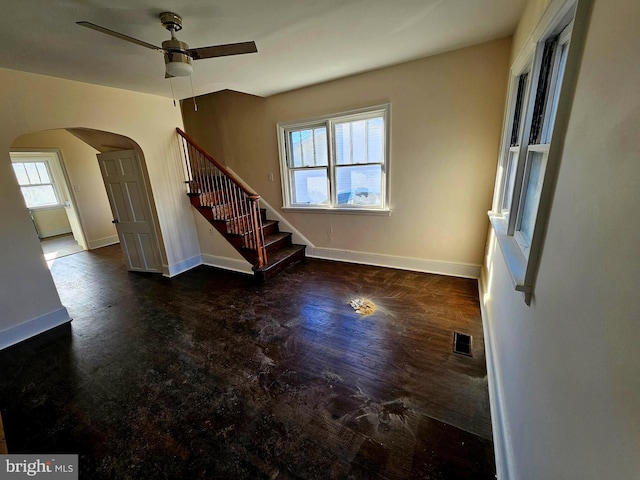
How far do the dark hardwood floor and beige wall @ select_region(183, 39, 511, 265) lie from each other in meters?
0.76

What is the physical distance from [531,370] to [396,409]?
0.89 m

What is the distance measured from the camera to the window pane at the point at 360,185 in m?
3.71

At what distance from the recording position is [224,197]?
403 cm

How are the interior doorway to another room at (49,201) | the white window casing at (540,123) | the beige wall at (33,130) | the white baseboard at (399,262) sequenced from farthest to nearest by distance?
1. the interior doorway to another room at (49,201)
2. the white baseboard at (399,262)
3. the beige wall at (33,130)
4. the white window casing at (540,123)

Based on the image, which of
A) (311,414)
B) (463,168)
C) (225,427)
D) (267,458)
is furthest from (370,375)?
(463,168)

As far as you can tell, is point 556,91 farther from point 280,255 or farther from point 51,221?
point 51,221

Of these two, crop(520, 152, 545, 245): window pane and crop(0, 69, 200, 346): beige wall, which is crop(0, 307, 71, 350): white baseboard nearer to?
crop(0, 69, 200, 346): beige wall

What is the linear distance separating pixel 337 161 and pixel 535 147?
2603 millimetres

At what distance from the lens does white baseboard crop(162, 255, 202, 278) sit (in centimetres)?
404

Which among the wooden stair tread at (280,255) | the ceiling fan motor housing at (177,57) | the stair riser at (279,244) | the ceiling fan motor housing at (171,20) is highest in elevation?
the ceiling fan motor housing at (171,20)

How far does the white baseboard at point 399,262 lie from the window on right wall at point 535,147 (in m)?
1.40

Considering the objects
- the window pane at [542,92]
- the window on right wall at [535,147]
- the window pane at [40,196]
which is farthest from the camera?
the window pane at [40,196]

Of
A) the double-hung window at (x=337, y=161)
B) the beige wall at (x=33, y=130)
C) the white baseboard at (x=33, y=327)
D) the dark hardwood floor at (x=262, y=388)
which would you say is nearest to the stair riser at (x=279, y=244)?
the double-hung window at (x=337, y=161)

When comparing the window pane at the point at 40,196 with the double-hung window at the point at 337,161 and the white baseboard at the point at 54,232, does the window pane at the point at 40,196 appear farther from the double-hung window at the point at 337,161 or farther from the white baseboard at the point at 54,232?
the double-hung window at the point at 337,161
